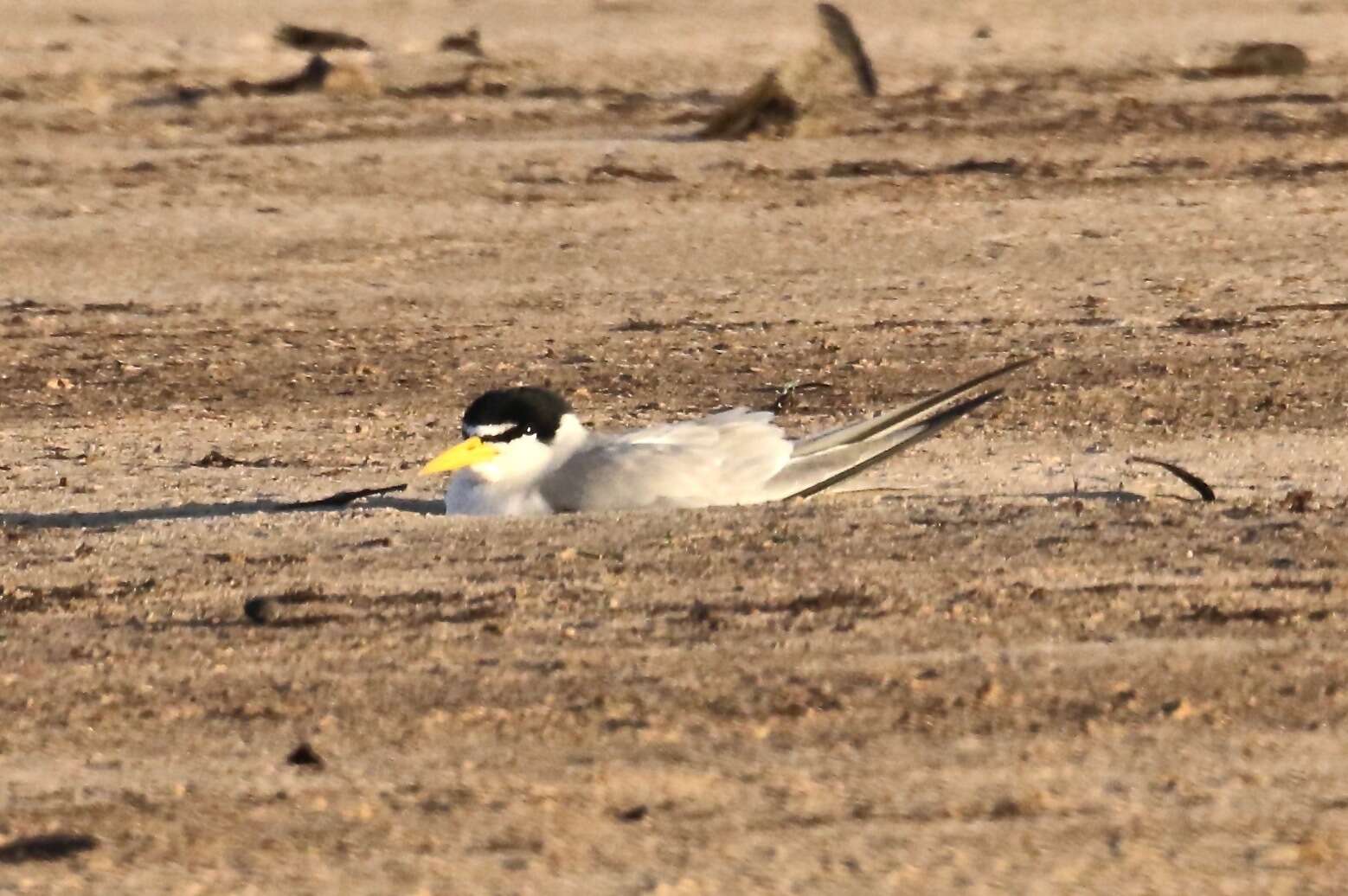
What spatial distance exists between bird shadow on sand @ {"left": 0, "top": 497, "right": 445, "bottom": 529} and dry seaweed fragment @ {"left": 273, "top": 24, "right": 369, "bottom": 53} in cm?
1267

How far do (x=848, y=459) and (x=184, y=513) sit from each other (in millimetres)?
1740

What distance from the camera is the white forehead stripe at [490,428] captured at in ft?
24.0

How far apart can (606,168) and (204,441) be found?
18.5ft

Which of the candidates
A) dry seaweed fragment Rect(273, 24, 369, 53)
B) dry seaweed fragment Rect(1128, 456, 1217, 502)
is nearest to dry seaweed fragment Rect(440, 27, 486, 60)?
dry seaweed fragment Rect(273, 24, 369, 53)

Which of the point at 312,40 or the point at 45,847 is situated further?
the point at 312,40

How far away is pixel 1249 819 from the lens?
15.1 feet

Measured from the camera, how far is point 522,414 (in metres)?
7.31

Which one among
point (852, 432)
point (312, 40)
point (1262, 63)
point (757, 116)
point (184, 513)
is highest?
point (1262, 63)

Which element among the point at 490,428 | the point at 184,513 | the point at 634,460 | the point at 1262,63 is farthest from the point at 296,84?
the point at 634,460

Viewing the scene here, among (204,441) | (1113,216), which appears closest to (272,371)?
(204,441)

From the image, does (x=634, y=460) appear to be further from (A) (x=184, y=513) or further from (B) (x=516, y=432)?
(A) (x=184, y=513)

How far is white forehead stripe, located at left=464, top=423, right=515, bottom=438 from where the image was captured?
7.32m

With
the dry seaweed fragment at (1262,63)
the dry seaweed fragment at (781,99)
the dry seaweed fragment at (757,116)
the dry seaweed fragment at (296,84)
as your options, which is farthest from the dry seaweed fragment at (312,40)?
the dry seaweed fragment at (1262,63)

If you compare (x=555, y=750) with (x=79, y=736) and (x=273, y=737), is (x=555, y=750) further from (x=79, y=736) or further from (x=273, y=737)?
(x=79, y=736)
